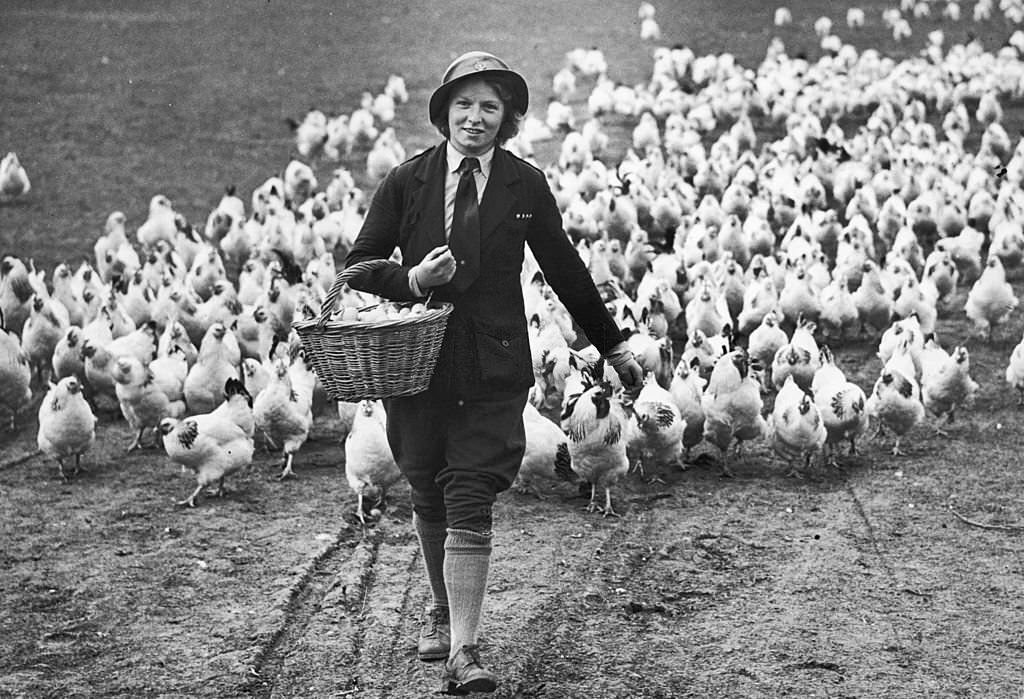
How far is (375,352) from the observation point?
3.94 meters

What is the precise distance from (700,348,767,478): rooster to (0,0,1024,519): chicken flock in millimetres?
13

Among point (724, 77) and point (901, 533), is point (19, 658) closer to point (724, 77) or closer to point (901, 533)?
point (901, 533)

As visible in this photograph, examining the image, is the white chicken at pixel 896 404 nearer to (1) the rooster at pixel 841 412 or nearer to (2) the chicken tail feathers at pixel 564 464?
(1) the rooster at pixel 841 412

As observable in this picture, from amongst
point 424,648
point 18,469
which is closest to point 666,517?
point 424,648

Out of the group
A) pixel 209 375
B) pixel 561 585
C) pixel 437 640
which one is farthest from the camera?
pixel 209 375

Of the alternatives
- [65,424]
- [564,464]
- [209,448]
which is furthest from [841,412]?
[65,424]

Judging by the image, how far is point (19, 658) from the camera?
189 inches

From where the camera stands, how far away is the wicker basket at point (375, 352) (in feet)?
12.9

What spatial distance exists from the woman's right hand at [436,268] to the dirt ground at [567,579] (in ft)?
4.66

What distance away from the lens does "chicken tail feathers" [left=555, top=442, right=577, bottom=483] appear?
6734 millimetres

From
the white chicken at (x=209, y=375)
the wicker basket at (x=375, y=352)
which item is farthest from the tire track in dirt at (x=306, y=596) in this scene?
the white chicken at (x=209, y=375)

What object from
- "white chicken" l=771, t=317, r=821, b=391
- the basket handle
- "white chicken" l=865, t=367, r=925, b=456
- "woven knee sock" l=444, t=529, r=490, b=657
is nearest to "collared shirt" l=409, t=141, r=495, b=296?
the basket handle

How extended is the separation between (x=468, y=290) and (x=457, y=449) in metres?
0.51

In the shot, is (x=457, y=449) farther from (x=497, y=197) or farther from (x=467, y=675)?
(x=497, y=197)
